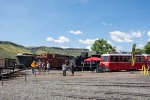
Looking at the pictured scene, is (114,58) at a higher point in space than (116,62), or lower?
higher

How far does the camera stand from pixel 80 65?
220ft

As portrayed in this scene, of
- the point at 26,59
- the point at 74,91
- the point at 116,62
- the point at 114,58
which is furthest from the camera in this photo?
the point at 26,59

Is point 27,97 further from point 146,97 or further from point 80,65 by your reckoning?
point 80,65

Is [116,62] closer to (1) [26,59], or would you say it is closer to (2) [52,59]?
(2) [52,59]

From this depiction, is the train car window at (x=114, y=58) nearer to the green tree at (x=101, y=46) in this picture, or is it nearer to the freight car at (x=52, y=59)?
the freight car at (x=52, y=59)

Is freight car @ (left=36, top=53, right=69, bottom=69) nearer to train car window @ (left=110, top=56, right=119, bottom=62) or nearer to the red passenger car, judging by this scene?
the red passenger car

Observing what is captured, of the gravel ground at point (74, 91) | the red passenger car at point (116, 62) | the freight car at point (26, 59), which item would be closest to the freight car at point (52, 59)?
the freight car at point (26, 59)

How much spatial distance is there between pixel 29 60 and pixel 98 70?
66.8ft

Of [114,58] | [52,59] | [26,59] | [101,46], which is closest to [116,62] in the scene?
[114,58]

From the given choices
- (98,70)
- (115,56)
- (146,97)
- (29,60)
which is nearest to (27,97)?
(146,97)

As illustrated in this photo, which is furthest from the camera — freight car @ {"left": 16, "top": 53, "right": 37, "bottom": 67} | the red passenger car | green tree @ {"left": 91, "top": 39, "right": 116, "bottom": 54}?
green tree @ {"left": 91, "top": 39, "right": 116, "bottom": 54}

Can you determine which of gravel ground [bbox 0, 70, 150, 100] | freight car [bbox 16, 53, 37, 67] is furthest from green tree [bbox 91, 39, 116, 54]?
gravel ground [bbox 0, 70, 150, 100]

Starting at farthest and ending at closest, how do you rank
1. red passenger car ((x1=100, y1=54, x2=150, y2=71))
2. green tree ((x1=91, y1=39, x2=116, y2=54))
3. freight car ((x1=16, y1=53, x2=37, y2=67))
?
1. green tree ((x1=91, y1=39, x2=116, y2=54))
2. freight car ((x1=16, y1=53, x2=37, y2=67))
3. red passenger car ((x1=100, y1=54, x2=150, y2=71))

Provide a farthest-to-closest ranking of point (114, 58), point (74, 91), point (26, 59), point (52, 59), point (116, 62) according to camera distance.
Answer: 1. point (26, 59)
2. point (52, 59)
3. point (114, 58)
4. point (116, 62)
5. point (74, 91)
